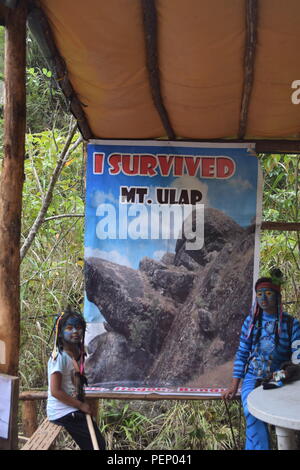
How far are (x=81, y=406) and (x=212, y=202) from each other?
1882 mm

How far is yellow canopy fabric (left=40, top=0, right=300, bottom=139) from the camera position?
2018 millimetres

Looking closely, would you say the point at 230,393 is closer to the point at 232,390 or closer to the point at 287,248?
the point at 232,390

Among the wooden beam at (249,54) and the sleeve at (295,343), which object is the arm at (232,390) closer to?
the sleeve at (295,343)

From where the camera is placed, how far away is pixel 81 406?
2.28 metres

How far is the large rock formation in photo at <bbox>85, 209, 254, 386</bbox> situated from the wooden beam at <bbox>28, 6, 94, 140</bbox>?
1206mm

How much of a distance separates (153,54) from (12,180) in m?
0.99

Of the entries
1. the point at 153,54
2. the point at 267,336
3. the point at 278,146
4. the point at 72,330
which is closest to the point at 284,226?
the point at 278,146

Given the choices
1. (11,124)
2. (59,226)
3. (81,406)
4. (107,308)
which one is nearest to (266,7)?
(11,124)

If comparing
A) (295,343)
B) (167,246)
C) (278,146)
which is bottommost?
(295,343)

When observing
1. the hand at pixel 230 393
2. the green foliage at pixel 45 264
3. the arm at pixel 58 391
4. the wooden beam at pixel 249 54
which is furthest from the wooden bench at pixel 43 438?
the wooden beam at pixel 249 54

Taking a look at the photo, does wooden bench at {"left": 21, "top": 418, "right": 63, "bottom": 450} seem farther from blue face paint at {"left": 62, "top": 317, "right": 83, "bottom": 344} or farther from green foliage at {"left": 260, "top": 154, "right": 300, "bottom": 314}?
green foliage at {"left": 260, "top": 154, "right": 300, "bottom": 314}

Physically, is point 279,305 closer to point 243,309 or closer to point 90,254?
point 243,309

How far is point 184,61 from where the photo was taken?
92.7 inches

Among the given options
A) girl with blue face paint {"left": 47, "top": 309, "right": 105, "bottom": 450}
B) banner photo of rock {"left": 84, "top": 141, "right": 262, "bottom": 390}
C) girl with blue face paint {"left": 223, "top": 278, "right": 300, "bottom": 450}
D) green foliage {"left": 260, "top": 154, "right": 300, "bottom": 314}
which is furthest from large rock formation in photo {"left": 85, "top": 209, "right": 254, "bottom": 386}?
girl with blue face paint {"left": 47, "top": 309, "right": 105, "bottom": 450}
